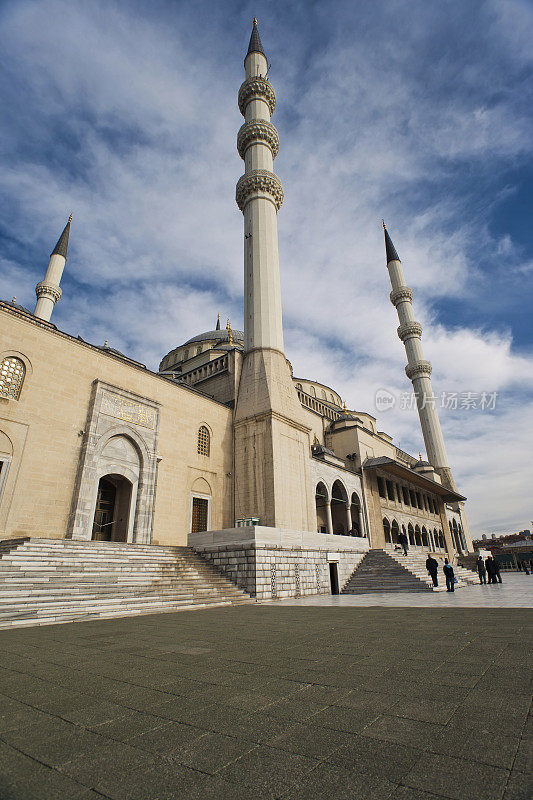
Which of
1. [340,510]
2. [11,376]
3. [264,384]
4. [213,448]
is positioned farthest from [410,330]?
[11,376]

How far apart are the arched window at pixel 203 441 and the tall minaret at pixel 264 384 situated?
146cm

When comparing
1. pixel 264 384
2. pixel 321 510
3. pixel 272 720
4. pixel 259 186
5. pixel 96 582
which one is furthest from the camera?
pixel 321 510

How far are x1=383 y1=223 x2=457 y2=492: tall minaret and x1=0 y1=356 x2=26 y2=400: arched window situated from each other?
34017mm

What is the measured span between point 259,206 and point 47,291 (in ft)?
43.4

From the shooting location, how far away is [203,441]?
1784cm

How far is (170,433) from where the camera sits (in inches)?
648

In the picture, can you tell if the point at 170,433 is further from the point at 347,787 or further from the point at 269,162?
the point at 269,162

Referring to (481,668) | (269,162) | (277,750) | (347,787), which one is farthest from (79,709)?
(269,162)

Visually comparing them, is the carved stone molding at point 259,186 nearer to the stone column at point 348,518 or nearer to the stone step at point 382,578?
the stone column at point 348,518

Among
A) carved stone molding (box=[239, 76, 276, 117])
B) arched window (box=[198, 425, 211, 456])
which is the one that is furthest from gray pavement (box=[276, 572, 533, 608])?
carved stone molding (box=[239, 76, 276, 117])

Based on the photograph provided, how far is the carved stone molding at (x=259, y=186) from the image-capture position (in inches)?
905

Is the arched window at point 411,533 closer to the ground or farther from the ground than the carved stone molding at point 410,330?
closer to the ground

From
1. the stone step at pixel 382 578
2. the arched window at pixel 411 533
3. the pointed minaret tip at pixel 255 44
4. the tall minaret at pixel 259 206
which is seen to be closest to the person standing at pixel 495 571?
the stone step at pixel 382 578

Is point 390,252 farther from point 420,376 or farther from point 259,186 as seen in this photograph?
point 259,186
